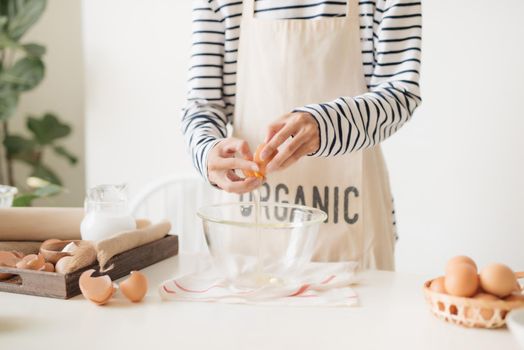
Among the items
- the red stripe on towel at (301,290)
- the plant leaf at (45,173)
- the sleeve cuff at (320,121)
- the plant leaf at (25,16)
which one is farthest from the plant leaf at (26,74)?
the red stripe on towel at (301,290)

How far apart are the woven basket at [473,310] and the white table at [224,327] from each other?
0.01m

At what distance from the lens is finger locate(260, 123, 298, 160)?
0.99 m

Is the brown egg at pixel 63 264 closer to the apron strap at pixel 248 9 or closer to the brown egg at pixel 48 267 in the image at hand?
the brown egg at pixel 48 267

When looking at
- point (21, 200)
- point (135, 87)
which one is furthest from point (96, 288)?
point (135, 87)

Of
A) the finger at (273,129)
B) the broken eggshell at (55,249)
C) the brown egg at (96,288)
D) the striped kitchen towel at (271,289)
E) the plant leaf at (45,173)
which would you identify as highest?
the finger at (273,129)

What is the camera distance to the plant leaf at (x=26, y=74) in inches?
100

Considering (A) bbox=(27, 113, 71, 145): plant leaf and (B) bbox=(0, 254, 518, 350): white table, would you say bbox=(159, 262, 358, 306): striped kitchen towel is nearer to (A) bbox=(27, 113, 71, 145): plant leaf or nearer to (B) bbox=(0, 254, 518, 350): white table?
(B) bbox=(0, 254, 518, 350): white table

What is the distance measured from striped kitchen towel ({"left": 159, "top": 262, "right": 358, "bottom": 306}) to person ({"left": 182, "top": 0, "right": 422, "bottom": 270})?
0.18 m

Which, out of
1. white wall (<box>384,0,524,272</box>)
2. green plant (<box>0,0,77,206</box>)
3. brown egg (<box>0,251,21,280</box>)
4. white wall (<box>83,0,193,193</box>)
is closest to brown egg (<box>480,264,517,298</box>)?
brown egg (<box>0,251,21,280</box>)

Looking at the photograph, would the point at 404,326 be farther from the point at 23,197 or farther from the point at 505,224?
the point at 23,197

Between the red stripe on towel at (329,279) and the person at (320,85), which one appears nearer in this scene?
the red stripe on towel at (329,279)

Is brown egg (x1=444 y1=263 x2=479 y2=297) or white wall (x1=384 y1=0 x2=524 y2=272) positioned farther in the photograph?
white wall (x1=384 y1=0 x2=524 y2=272)

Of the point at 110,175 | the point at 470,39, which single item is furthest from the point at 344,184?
the point at 110,175

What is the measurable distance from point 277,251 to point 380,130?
35cm
